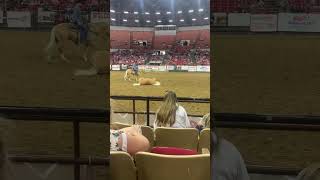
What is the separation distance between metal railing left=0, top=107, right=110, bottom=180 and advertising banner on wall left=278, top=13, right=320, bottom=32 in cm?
79

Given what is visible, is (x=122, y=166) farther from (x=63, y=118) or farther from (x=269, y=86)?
(x=269, y=86)

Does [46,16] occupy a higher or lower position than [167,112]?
higher

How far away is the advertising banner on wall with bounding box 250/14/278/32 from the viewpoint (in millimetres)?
1649

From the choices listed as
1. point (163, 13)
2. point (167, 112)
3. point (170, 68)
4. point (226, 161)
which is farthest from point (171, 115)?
point (170, 68)

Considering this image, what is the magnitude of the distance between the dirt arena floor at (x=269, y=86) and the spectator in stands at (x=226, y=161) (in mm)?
28

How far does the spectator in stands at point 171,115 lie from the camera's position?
3.02m

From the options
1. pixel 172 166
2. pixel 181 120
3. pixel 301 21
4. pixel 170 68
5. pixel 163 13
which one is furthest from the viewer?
pixel 170 68

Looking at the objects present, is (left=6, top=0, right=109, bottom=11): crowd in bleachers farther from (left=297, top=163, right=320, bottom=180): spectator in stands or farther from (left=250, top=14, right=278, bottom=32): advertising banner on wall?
(left=297, top=163, right=320, bottom=180): spectator in stands

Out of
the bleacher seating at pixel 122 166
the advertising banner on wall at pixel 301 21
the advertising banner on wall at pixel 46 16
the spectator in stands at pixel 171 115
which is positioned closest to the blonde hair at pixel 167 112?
the spectator in stands at pixel 171 115

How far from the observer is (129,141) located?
2279 millimetres

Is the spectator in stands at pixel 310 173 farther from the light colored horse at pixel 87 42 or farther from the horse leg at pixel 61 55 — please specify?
the horse leg at pixel 61 55

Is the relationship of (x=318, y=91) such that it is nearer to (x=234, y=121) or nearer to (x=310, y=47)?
(x=310, y=47)

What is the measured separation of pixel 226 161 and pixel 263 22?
1.80ft

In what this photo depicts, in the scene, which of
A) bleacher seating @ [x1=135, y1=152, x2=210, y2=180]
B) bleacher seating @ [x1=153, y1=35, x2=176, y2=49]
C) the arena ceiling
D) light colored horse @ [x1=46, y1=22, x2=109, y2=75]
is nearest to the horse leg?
light colored horse @ [x1=46, y1=22, x2=109, y2=75]
